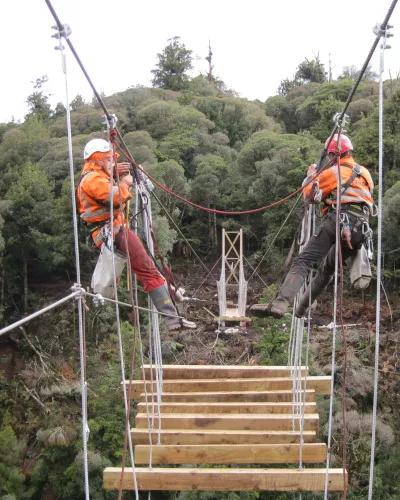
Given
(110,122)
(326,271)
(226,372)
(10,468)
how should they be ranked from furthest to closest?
(10,468)
(226,372)
(326,271)
(110,122)

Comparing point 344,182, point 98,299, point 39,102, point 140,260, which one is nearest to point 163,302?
point 140,260

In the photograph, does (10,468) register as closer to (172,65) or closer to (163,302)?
(163,302)

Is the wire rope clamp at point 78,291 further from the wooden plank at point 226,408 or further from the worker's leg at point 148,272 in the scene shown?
the wooden plank at point 226,408

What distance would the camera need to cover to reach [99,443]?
26.3ft

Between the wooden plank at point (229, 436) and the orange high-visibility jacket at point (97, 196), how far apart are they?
3.37 ft

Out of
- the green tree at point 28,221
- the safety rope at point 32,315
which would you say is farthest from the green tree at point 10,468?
the safety rope at point 32,315

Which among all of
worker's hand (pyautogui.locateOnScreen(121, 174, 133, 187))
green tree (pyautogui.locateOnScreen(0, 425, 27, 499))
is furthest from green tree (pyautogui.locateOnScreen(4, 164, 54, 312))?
worker's hand (pyautogui.locateOnScreen(121, 174, 133, 187))

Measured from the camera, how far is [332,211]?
327 cm

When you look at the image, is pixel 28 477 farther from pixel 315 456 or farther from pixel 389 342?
pixel 315 456

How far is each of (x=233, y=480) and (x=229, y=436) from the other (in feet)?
0.87

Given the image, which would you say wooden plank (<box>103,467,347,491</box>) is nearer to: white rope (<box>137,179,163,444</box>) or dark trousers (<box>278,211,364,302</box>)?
white rope (<box>137,179,163,444</box>)

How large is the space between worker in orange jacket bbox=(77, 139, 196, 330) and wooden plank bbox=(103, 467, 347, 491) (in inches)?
31.4

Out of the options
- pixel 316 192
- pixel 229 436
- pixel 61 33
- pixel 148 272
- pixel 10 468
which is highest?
pixel 61 33

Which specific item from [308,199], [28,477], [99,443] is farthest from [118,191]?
[28,477]
